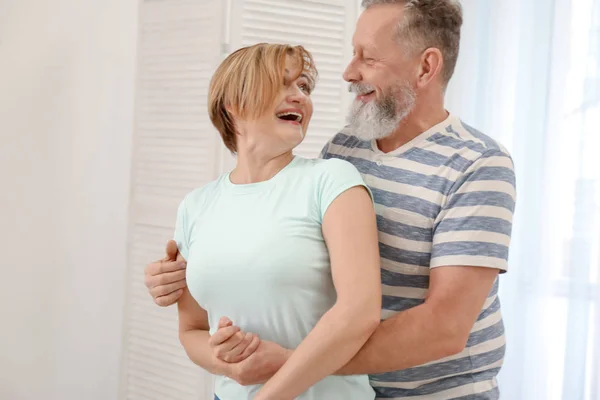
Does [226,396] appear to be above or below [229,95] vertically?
below

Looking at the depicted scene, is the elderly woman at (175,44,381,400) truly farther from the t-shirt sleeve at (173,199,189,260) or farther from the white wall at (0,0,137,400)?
the white wall at (0,0,137,400)

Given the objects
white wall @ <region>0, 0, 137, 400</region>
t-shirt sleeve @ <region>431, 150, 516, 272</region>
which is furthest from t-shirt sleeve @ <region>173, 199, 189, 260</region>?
Answer: white wall @ <region>0, 0, 137, 400</region>

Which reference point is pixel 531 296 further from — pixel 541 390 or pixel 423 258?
pixel 423 258

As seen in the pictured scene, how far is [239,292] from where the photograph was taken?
4.11 ft

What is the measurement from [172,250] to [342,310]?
43cm

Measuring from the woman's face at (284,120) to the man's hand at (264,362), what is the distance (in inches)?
13.8

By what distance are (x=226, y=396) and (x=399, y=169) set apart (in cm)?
54

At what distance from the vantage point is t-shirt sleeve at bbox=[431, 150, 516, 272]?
4.23 ft

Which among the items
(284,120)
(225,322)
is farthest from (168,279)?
(284,120)

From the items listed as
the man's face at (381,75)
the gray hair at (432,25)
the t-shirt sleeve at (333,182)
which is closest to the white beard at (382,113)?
the man's face at (381,75)

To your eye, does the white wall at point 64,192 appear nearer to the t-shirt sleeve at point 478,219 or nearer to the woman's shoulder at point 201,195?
the woman's shoulder at point 201,195

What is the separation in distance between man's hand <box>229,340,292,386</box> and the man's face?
0.47m

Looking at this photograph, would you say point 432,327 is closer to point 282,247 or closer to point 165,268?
point 282,247

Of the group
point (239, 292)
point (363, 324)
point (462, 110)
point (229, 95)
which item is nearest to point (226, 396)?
point (239, 292)
